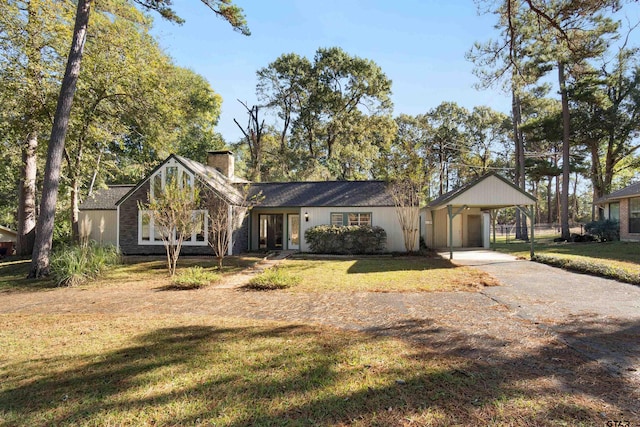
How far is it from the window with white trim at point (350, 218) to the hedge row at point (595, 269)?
795cm

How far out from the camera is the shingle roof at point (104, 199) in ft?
63.8

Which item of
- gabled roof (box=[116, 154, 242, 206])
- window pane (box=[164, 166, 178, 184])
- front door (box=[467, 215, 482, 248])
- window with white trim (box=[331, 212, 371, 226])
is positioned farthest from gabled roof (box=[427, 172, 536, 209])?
window pane (box=[164, 166, 178, 184])

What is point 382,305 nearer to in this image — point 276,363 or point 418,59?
point 276,363

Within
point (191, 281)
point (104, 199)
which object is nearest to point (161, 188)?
point (104, 199)

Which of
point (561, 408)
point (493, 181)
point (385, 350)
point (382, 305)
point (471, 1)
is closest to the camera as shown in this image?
point (561, 408)

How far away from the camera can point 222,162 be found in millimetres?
20875

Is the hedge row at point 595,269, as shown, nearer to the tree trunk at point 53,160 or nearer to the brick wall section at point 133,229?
the brick wall section at point 133,229

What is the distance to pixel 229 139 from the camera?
36.7 meters

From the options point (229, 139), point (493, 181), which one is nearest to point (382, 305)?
point (493, 181)

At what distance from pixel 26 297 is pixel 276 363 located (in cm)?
828

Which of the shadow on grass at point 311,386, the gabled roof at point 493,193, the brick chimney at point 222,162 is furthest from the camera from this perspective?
the brick chimney at point 222,162

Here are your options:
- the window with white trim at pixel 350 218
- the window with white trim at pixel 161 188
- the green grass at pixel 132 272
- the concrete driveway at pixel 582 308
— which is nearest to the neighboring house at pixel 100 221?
the window with white trim at pixel 161 188

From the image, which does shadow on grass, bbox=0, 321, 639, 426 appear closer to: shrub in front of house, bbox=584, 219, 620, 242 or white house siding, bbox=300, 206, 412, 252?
white house siding, bbox=300, 206, 412, 252

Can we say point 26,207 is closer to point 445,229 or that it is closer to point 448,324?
point 448,324
